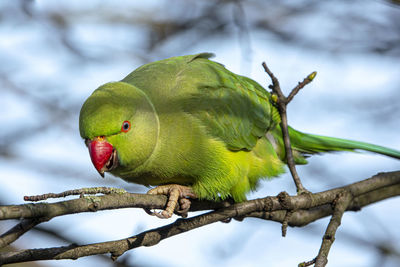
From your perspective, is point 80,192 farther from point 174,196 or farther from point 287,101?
point 287,101

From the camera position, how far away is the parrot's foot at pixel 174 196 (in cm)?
290

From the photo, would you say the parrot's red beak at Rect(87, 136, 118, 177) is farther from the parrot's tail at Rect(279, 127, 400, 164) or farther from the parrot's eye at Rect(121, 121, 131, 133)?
the parrot's tail at Rect(279, 127, 400, 164)

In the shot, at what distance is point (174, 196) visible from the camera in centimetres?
310

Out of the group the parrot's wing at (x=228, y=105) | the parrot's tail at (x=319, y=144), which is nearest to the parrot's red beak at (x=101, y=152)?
the parrot's wing at (x=228, y=105)

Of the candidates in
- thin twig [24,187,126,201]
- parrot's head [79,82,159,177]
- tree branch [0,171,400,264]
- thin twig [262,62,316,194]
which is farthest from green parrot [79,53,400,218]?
thin twig [24,187,126,201]

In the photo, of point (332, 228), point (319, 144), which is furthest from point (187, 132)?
point (319, 144)

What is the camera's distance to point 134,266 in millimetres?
3592

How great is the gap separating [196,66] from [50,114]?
3.22 m

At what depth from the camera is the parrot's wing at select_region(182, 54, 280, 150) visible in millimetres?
3658

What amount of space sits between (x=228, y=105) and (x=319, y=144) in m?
1.06

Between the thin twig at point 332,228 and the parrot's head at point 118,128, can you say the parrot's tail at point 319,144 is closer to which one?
the thin twig at point 332,228

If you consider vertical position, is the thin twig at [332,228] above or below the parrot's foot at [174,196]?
below

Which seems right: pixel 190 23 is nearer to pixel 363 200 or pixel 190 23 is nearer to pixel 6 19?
pixel 6 19

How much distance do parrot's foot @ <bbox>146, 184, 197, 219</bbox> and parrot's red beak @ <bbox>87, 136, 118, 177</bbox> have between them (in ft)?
1.34
